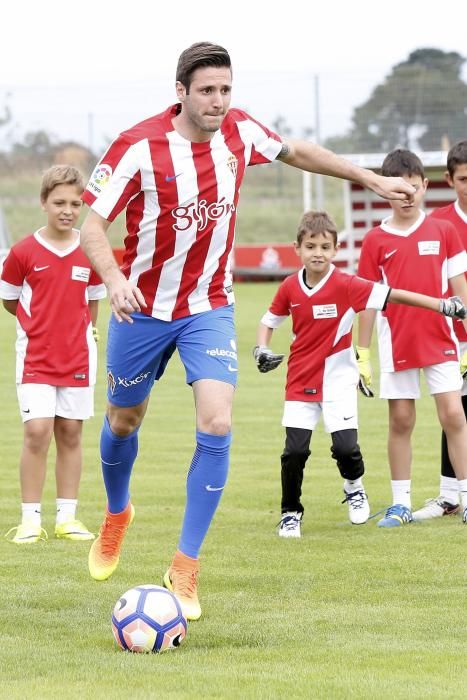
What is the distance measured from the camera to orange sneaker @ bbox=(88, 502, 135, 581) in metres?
6.18

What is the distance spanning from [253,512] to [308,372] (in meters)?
1.14

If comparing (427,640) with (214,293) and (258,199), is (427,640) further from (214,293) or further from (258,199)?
(258,199)

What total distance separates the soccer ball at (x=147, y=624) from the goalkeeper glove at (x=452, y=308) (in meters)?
1.77

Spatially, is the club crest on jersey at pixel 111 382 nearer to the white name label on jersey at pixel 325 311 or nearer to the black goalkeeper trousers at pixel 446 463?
the white name label on jersey at pixel 325 311

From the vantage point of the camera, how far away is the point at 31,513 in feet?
24.5

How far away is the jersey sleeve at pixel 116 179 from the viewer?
549cm

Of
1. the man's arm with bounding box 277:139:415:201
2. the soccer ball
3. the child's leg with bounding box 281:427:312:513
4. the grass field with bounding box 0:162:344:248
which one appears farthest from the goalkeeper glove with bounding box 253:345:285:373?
the grass field with bounding box 0:162:344:248

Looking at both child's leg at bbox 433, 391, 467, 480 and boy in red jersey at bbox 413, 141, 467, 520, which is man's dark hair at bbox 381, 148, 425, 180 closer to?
boy in red jersey at bbox 413, 141, 467, 520

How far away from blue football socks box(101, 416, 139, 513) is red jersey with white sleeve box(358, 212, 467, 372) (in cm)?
204

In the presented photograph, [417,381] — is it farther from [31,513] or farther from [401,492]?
[31,513]

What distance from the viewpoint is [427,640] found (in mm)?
4969

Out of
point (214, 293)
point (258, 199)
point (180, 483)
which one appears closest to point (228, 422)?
point (214, 293)

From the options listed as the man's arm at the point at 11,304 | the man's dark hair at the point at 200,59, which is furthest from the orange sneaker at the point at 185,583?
the man's arm at the point at 11,304

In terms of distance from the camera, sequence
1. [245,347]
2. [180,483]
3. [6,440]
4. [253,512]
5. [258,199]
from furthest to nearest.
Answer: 1. [258,199]
2. [245,347]
3. [6,440]
4. [180,483]
5. [253,512]
